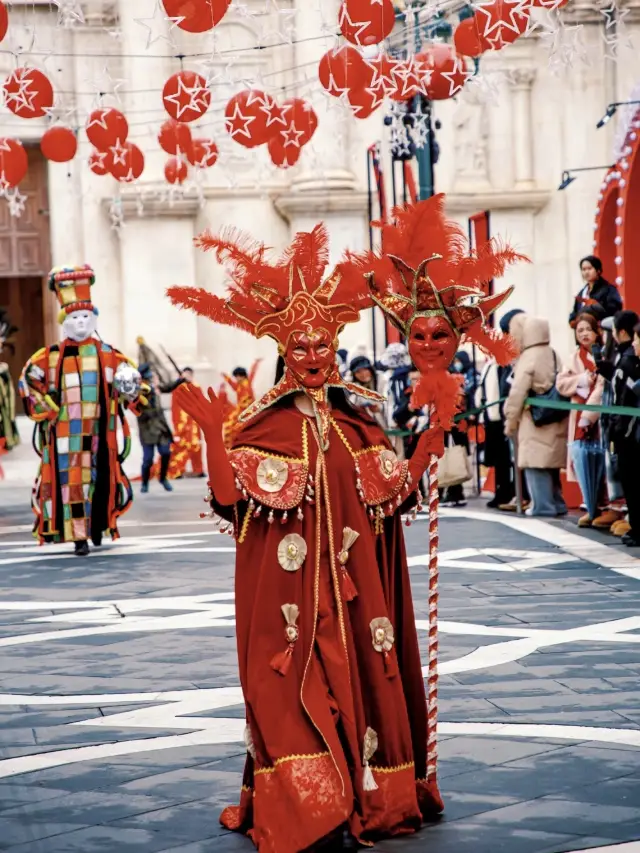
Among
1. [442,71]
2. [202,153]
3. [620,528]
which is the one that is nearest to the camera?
[620,528]

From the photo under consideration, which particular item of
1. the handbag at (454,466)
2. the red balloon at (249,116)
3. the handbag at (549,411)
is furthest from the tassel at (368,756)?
the red balloon at (249,116)

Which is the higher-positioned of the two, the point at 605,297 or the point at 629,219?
the point at 629,219

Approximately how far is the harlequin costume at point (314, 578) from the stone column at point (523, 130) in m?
19.3

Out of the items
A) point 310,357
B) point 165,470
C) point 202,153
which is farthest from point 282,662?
point 165,470

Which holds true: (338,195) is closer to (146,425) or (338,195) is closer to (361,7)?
(146,425)

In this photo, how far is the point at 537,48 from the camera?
23938mm

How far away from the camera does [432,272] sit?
5223 millimetres

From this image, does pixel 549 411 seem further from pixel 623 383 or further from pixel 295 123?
pixel 295 123

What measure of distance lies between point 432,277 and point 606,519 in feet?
24.2

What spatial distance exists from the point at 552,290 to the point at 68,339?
13.3 m

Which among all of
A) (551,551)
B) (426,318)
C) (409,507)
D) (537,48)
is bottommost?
(551,551)

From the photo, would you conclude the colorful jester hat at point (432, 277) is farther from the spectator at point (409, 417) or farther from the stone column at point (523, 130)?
the stone column at point (523, 130)

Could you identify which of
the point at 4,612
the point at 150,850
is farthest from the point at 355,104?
the point at 150,850

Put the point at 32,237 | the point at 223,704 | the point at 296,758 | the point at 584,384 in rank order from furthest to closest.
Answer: the point at 32,237 < the point at 584,384 < the point at 223,704 < the point at 296,758
